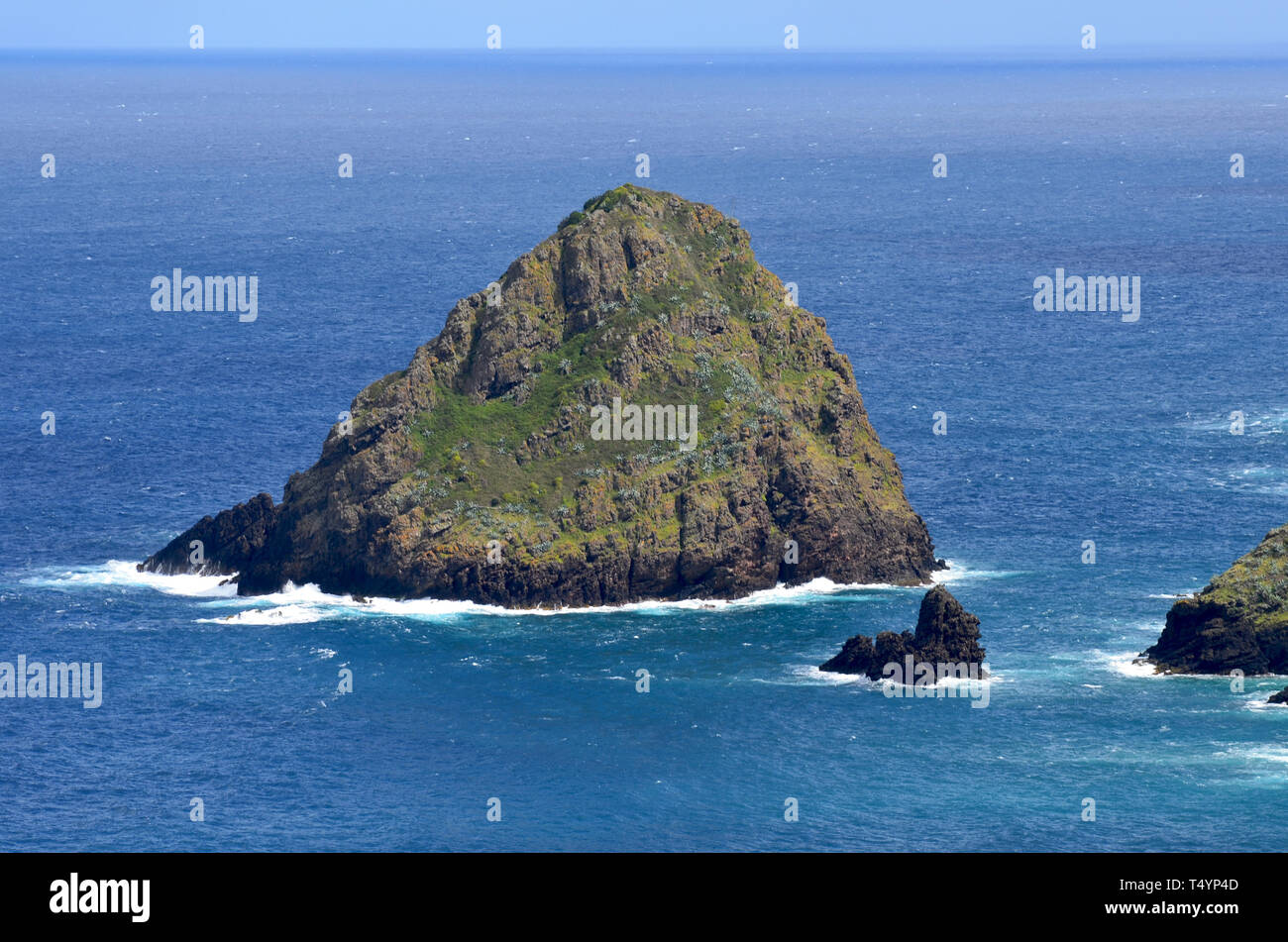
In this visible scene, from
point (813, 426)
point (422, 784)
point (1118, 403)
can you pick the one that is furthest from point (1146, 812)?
point (1118, 403)

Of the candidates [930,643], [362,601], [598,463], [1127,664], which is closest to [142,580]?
[362,601]

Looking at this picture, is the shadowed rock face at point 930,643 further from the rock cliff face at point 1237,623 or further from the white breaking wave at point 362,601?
the white breaking wave at point 362,601

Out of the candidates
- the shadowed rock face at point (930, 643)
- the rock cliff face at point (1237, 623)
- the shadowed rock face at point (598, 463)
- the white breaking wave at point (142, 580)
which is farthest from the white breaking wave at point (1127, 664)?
the white breaking wave at point (142, 580)

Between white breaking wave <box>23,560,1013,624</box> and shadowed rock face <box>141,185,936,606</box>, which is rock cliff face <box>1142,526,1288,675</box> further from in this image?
shadowed rock face <box>141,185,936,606</box>

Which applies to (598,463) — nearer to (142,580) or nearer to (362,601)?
(362,601)

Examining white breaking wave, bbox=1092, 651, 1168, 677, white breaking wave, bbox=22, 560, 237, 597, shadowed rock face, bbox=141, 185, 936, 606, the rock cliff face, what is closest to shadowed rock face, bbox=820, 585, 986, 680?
white breaking wave, bbox=1092, 651, 1168, 677
